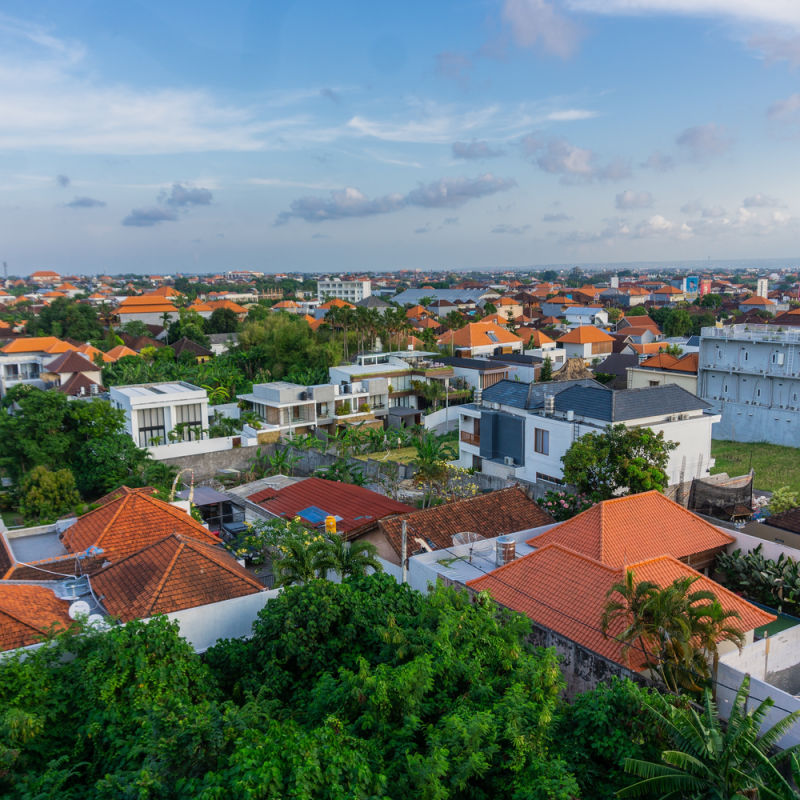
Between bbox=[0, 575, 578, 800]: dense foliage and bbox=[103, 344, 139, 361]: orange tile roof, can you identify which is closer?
bbox=[0, 575, 578, 800]: dense foliage

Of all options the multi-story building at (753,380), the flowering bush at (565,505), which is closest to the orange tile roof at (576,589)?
the flowering bush at (565,505)

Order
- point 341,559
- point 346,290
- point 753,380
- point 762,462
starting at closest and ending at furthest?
1. point 341,559
2. point 762,462
3. point 753,380
4. point 346,290

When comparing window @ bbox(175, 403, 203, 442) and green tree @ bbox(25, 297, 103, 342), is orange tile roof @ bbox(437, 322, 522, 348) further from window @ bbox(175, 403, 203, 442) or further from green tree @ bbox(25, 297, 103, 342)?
green tree @ bbox(25, 297, 103, 342)

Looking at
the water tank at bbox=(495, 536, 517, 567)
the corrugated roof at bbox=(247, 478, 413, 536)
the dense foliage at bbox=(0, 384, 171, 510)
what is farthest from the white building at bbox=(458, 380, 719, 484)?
the dense foliage at bbox=(0, 384, 171, 510)

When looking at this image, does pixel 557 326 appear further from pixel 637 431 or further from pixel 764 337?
pixel 637 431

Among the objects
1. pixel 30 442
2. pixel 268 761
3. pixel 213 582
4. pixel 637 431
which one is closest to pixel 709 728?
pixel 268 761

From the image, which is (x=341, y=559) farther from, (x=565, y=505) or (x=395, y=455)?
(x=395, y=455)

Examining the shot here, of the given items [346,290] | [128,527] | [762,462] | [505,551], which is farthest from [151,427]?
[346,290]
